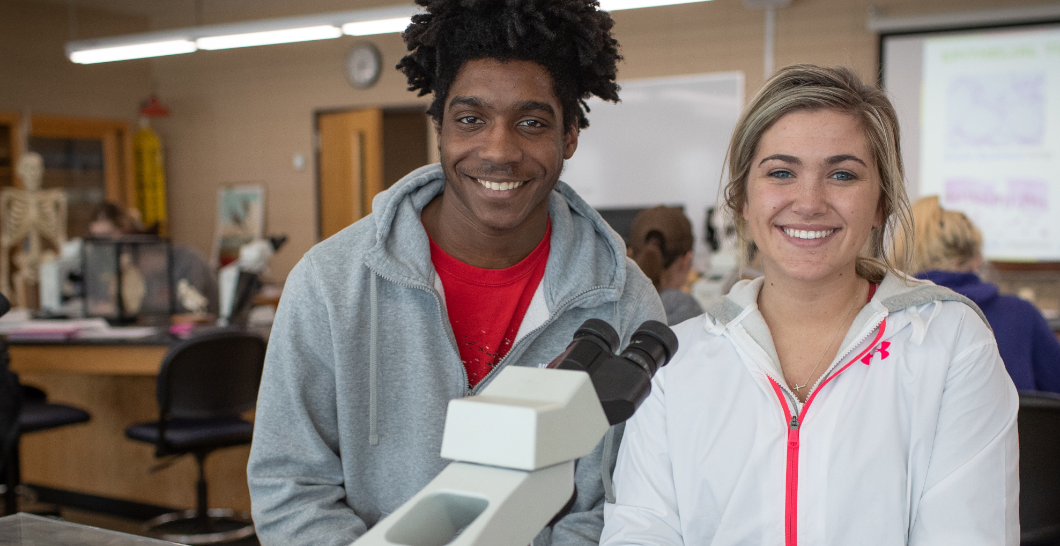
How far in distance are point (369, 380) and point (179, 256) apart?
139 inches

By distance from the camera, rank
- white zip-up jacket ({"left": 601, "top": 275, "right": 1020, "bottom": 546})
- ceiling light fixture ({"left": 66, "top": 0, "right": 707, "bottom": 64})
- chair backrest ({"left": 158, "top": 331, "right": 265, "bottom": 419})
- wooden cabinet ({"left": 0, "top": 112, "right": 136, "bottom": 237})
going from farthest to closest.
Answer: wooden cabinet ({"left": 0, "top": 112, "right": 136, "bottom": 237})
ceiling light fixture ({"left": 66, "top": 0, "right": 707, "bottom": 64})
chair backrest ({"left": 158, "top": 331, "right": 265, "bottom": 419})
white zip-up jacket ({"left": 601, "top": 275, "right": 1020, "bottom": 546})

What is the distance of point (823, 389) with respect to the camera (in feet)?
3.74

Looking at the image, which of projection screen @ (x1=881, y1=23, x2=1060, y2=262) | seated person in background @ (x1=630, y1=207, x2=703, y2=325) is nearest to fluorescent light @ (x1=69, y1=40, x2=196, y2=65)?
seated person in background @ (x1=630, y1=207, x2=703, y2=325)

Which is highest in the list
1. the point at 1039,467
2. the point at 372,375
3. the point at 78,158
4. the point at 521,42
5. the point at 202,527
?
the point at 78,158

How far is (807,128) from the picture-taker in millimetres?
1199

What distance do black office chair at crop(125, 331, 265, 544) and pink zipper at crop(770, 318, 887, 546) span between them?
230 cm

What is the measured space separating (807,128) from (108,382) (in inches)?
134

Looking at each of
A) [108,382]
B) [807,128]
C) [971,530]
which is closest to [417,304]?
[807,128]

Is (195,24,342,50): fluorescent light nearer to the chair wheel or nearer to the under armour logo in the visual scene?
the chair wheel

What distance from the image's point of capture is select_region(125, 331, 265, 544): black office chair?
2.83m

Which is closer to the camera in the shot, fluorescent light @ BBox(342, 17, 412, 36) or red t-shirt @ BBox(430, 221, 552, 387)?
red t-shirt @ BBox(430, 221, 552, 387)

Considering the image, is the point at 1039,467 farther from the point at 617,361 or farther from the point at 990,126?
the point at 990,126

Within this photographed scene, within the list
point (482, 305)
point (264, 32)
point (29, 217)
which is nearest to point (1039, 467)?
point (482, 305)

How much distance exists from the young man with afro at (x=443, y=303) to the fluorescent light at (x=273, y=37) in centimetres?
431
